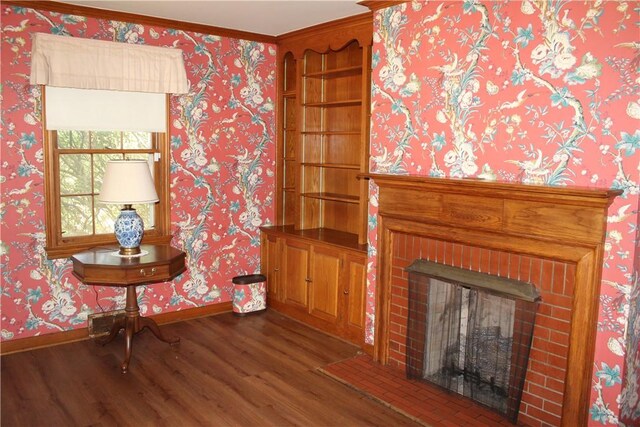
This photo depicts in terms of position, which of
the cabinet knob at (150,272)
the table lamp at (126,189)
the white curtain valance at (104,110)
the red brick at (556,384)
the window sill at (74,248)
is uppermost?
the white curtain valance at (104,110)

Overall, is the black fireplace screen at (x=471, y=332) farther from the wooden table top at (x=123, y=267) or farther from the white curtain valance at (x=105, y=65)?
the white curtain valance at (x=105, y=65)

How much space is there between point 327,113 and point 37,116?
95.5 inches

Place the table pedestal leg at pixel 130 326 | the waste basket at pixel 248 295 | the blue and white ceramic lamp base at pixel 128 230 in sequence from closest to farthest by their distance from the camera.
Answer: the table pedestal leg at pixel 130 326, the blue and white ceramic lamp base at pixel 128 230, the waste basket at pixel 248 295

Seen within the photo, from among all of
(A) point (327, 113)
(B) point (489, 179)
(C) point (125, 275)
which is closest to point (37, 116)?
(C) point (125, 275)

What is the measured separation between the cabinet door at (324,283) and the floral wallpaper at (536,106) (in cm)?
99

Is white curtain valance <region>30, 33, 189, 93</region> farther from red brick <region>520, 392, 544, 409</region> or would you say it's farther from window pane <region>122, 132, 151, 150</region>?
red brick <region>520, 392, 544, 409</region>

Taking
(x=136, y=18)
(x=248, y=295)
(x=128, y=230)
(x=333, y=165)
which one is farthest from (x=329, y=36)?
(x=248, y=295)

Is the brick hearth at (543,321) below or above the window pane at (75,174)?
below

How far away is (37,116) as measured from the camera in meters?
4.03

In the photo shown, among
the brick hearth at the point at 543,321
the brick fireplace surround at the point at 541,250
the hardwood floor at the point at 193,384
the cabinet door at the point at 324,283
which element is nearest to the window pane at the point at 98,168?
the hardwood floor at the point at 193,384

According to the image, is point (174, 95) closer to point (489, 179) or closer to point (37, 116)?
point (37, 116)

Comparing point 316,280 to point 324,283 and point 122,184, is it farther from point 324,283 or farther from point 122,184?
point 122,184

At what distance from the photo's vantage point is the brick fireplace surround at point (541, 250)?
110 inches

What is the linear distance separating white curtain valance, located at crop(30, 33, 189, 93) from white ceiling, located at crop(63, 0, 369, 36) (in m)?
0.29
